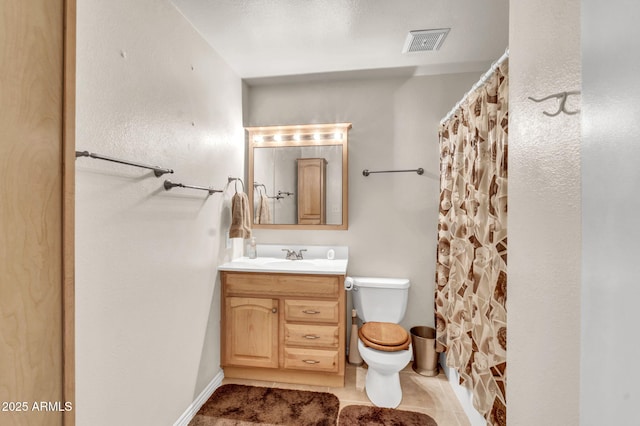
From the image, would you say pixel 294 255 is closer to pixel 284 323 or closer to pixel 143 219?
pixel 284 323

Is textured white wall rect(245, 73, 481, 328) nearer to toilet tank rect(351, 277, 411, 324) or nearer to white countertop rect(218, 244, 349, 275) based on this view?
white countertop rect(218, 244, 349, 275)

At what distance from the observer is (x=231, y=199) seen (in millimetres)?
2289

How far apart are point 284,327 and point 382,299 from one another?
816 millimetres

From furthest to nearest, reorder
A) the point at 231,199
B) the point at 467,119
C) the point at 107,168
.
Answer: the point at 231,199
the point at 467,119
the point at 107,168

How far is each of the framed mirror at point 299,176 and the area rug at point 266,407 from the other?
1.29 meters

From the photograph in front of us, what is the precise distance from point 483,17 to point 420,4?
0.44 m

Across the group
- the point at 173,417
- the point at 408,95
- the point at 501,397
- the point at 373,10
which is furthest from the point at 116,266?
the point at 408,95

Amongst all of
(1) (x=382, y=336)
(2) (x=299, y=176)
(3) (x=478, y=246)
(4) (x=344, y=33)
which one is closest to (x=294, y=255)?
(2) (x=299, y=176)

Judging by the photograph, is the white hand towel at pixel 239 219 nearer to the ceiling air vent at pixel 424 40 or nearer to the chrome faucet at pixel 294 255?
the chrome faucet at pixel 294 255

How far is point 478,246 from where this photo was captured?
1.47m

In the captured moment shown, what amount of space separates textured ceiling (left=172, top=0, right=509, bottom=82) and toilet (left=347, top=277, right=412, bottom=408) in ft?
5.87

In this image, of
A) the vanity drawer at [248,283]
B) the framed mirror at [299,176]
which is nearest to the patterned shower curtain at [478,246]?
the framed mirror at [299,176]

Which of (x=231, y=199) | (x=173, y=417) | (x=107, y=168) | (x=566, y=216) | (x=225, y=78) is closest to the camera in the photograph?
(x=566, y=216)

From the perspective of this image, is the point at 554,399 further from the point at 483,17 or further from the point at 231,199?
the point at 231,199
